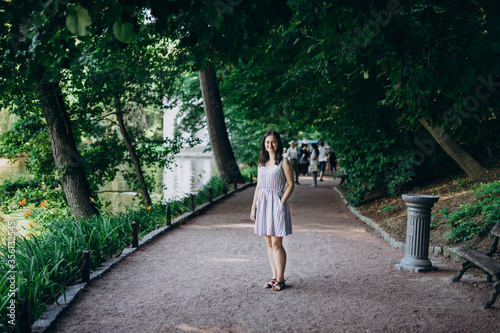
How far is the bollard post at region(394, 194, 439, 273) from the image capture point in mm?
6172

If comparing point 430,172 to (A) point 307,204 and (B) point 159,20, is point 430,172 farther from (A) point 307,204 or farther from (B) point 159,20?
(B) point 159,20

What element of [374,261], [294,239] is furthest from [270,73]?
[374,261]

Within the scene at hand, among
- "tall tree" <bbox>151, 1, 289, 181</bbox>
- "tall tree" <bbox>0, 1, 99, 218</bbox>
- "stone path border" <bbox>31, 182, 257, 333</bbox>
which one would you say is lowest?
"stone path border" <bbox>31, 182, 257, 333</bbox>

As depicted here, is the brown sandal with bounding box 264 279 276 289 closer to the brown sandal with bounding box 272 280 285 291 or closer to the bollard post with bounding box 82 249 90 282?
the brown sandal with bounding box 272 280 285 291

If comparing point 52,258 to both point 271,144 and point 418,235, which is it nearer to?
point 271,144

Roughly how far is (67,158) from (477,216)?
873cm

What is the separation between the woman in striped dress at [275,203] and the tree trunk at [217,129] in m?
13.4

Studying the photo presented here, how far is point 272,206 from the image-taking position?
5312 millimetres

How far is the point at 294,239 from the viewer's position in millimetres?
8539

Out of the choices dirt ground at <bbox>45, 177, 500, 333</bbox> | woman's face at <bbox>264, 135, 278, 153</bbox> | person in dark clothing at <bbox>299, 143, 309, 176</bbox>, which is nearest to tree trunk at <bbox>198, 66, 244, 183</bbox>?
person in dark clothing at <bbox>299, 143, 309, 176</bbox>

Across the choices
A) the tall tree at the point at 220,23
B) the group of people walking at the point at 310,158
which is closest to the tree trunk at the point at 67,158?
the tall tree at the point at 220,23

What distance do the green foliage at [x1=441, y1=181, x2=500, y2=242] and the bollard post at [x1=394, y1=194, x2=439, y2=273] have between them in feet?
3.56

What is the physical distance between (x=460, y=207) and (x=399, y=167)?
320 centimetres

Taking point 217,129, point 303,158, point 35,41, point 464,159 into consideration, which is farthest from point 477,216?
point 303,158
